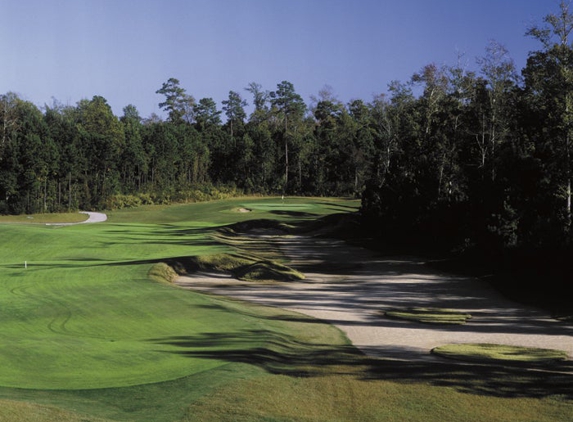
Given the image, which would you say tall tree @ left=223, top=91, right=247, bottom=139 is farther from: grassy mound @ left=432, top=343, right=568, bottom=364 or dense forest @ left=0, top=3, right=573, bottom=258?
grassy mound @ left=432, top=343, right=568, bottom=364

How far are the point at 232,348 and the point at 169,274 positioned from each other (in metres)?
17.1

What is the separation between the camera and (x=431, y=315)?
23688 mm

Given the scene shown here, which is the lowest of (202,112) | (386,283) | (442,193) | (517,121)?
(386,283)

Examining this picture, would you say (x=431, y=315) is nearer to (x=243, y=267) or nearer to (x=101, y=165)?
(x=243, y=267)

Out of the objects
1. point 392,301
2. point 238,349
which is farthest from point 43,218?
point 238,349

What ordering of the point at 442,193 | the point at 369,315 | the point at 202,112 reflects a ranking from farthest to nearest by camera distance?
the point at 202,112 → the point at 442,193 → the point at 369,315

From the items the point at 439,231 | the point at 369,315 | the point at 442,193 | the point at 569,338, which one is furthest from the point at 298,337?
the point at 442,193

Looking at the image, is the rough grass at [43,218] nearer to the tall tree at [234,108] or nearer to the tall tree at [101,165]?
the tall tree at [101,165]

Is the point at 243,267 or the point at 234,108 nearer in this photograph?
the point at 243,267

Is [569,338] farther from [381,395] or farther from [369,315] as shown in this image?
[381,395]

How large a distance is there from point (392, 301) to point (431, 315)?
4.15 metres

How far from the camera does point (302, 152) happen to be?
380ft

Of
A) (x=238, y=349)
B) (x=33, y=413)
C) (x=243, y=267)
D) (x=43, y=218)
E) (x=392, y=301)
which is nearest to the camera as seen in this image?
(x=33, y=413)

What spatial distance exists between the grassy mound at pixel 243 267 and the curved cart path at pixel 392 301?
101 cm
